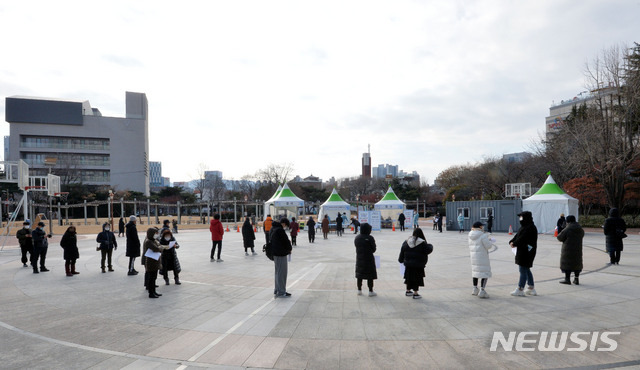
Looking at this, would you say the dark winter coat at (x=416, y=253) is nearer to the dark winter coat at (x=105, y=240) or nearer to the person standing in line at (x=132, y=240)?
the person standing in line at (x=132, y=240)

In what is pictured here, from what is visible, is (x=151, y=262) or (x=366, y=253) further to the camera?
(x=151, y=262)

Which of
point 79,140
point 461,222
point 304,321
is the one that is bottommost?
point 461,222

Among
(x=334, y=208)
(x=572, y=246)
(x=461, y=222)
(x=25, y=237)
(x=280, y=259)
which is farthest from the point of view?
(x=334, y=208)

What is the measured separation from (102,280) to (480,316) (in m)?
9.33

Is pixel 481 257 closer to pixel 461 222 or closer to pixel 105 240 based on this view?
pixel 105 240

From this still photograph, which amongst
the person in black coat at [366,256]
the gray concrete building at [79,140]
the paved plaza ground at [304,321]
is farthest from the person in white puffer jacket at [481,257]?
the gray concrete building at [79,140]

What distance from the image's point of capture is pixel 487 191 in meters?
47.8

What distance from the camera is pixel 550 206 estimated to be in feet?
80.8

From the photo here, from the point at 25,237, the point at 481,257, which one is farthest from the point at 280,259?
the point at 25,237

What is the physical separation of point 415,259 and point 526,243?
91.3 inches

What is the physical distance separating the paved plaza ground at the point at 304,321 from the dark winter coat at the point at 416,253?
2.45ft

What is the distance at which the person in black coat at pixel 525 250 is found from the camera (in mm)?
7262

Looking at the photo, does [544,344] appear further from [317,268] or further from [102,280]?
[102,280]

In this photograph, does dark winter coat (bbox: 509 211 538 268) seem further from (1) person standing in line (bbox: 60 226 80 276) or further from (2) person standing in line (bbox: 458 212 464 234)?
(2) person standing in line (bbox: 458 212 464 234)
